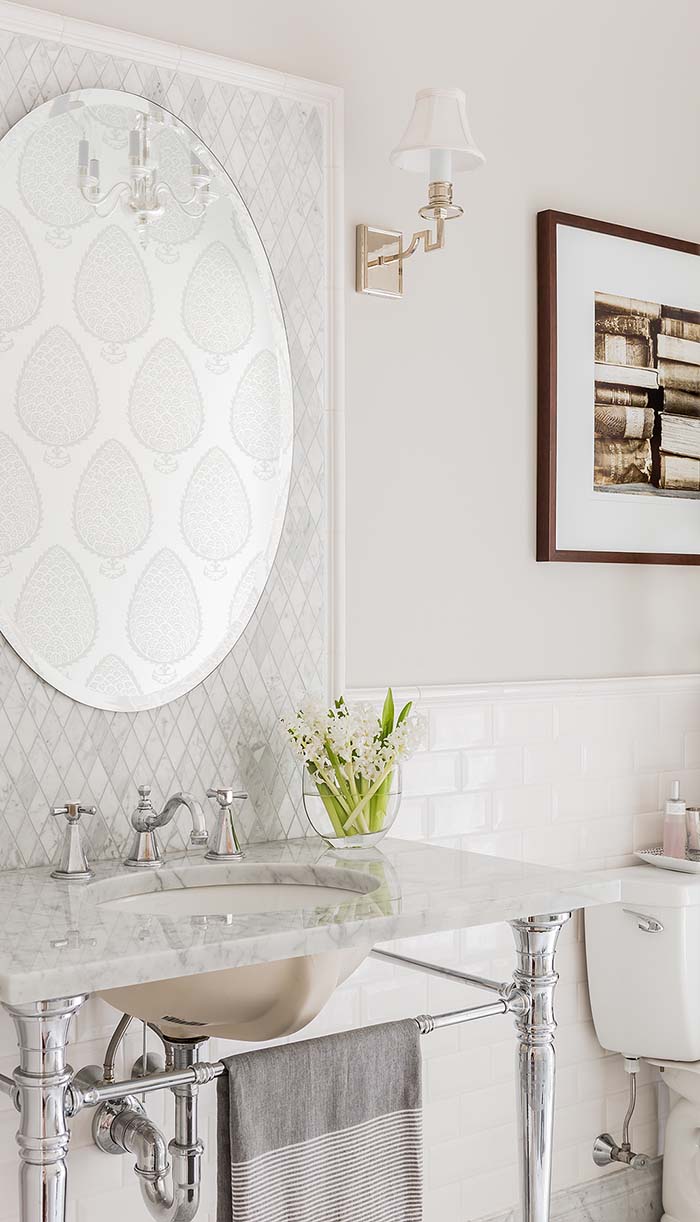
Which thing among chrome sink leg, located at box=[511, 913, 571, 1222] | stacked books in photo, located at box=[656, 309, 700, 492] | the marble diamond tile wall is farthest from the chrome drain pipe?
stacked books in photo, located at box=[656, 309, 700, 492]

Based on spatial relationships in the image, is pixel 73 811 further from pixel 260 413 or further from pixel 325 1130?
pixel 260 413

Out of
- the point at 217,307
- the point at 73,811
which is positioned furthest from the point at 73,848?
the point at 217,307

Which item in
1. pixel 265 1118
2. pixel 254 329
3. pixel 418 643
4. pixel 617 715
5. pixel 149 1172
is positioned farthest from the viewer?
pixel 617 715

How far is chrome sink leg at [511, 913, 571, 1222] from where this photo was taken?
5.80 ft

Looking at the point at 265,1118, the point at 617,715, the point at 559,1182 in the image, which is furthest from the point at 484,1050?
the point at 265,1118

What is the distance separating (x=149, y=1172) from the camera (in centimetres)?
177

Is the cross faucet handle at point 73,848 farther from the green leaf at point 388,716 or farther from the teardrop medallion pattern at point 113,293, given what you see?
the teardrop medallion pattern at point 113,293

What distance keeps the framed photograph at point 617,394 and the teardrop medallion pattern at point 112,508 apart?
0.86 meters

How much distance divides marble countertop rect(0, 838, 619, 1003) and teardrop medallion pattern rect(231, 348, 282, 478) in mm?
611

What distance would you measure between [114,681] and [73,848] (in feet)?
0.88

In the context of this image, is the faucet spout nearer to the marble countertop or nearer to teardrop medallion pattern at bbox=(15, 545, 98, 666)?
the marble countertop

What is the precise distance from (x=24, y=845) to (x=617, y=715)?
1.27 metres

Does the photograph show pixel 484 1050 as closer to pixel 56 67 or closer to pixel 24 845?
pixel 24 845

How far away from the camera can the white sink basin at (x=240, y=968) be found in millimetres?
1539
